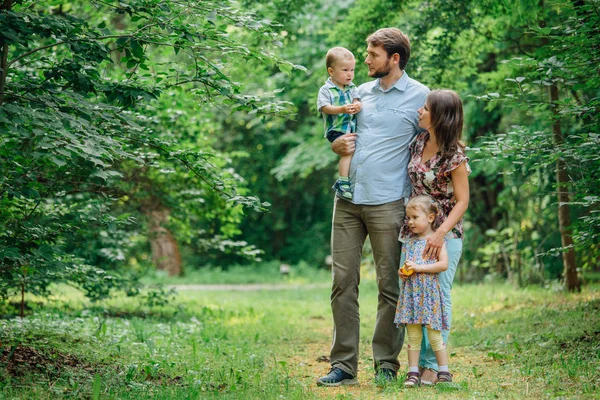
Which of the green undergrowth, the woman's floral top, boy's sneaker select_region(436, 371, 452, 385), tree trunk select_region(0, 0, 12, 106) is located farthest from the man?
the green undergrowth

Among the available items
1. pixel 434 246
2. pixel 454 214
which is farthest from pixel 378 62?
pixel 434 246

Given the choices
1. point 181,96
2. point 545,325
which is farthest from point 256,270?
point 545,325

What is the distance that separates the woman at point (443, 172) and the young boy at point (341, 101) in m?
0.46

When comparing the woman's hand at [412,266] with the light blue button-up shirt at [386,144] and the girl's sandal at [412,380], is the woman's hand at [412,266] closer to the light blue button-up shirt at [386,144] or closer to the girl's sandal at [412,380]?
the light blue button-up shirt at [386,144]

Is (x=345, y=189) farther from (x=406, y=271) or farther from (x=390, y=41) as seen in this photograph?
(x=390, y=41)

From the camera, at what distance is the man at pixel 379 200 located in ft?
15.4

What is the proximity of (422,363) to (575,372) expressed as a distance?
1.04 meters

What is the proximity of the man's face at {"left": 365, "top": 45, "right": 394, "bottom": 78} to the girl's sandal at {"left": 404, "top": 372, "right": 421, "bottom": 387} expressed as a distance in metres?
2.06

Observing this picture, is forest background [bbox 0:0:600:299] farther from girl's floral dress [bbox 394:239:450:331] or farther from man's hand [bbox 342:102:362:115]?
girl's floral dress [bbox 394:239:450:331]

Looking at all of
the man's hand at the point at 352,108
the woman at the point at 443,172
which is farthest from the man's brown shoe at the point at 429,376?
the man's hand at the point at 352,108

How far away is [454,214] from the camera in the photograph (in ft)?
14.7

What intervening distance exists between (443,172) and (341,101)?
861 millimetres

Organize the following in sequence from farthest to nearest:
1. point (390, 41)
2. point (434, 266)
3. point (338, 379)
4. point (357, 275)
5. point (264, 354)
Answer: point (264, 354) < point (357, 275) < point (338, 379) < point (390, 41) < point (434, 266)

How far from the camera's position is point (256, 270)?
2181cm
